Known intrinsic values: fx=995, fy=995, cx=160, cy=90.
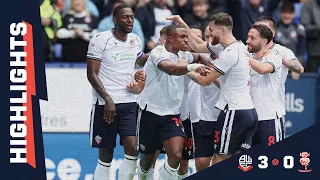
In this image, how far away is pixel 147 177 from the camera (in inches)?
436

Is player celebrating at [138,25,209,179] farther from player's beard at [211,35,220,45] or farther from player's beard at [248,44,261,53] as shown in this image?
player's beard at [248,44,261,53]

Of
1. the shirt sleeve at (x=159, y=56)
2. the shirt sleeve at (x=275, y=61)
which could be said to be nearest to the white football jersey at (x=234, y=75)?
the shirt sleeve at (x=275, y=61)

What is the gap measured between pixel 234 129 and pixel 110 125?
1.41 meters

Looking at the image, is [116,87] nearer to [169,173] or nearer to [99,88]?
[99,88]

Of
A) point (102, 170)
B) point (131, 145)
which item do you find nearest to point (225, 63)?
point (131, 145)

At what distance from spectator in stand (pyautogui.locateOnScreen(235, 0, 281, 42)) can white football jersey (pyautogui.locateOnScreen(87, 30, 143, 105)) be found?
1.93 meters

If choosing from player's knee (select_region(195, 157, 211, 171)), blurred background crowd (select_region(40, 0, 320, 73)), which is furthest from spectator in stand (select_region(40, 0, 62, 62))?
player's knee (select_region(195, 157, 211, 171))

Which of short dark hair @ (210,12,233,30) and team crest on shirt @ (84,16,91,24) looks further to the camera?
team crest on shirt @ (84,16,91,24)

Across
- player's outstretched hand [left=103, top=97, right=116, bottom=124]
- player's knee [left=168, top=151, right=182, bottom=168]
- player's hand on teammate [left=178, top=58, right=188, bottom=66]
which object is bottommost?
player's knee [left=168, top=151, right=182, bottom=168]

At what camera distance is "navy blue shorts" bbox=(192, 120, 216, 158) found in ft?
36.3

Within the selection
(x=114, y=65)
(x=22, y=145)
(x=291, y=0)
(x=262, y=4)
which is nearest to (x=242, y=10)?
(x=262, y=4)

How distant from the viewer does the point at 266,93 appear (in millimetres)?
10797

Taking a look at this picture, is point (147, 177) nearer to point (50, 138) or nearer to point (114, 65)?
point (114, 65)

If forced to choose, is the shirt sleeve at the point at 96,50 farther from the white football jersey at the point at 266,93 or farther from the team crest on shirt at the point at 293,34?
the team crest on shirt at the point at 293,34
